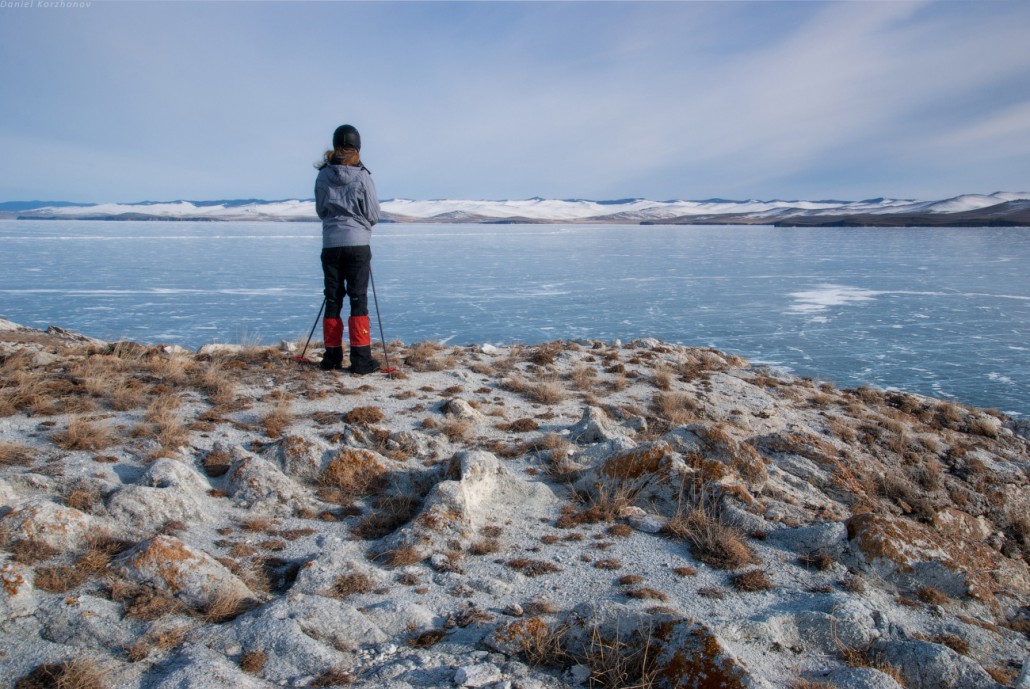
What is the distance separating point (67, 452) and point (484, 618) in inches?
149

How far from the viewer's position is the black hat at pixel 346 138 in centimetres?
700

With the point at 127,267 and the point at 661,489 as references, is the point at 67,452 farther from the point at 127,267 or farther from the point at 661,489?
the point at 127,267

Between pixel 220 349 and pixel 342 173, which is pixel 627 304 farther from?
pixel 342 173

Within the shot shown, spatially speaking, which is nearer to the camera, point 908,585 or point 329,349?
point 908,585

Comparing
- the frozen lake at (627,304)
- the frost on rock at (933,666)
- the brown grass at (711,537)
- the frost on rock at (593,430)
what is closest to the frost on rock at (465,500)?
the brown grass at (711,537)

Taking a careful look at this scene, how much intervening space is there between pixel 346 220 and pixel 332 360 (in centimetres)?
174

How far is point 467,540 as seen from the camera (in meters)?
4.45

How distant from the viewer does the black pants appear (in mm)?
7246

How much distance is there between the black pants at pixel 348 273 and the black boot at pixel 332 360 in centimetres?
55

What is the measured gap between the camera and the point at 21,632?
314 cm

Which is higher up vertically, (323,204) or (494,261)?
(323,204)

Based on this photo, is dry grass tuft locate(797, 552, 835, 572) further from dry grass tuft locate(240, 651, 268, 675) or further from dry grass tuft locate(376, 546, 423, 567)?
dry grass tuft locate(240, 651, 268, 675)

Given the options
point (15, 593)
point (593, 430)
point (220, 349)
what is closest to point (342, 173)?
point (220, 349)

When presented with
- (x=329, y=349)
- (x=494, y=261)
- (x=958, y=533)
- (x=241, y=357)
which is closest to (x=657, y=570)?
(x=958, y=533)
